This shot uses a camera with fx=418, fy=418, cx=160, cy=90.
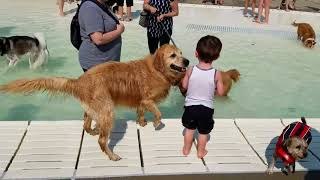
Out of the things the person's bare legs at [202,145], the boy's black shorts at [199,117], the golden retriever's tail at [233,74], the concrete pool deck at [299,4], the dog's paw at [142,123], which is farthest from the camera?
the concrete pool deck at [299,4]

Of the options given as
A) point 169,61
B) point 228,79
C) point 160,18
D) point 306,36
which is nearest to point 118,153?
point 169,61

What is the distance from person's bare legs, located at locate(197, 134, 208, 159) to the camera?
448 cm

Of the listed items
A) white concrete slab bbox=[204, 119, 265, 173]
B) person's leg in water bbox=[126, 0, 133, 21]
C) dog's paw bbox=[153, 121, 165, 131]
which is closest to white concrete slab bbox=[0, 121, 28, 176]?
dog's paw bbox=[153, 121, 165, 131]

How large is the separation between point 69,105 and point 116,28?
256 cm

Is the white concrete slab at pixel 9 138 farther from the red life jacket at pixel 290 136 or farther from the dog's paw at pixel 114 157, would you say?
the red life jacket at pixel 290 136

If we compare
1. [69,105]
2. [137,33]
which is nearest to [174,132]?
[69,105]

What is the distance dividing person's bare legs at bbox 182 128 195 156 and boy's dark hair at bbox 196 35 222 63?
861 mm

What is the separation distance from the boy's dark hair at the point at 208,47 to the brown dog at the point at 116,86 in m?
0.74

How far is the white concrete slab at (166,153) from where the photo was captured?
169 inches

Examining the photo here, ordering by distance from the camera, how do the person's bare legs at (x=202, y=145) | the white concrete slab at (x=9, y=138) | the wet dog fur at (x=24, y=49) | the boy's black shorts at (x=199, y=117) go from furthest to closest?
1. the wet dog fur at (x=24, y=49)
2. the person's bare legs at (x=202, y=145)
3. the white concrete slab at (x=9, y=138)
4. the boy's black shorts at (x=199, y=117)

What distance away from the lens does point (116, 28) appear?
4691 mm

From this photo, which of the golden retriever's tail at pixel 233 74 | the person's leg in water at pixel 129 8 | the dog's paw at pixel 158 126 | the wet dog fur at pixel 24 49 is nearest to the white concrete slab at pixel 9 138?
the dog's paw at pixel 158 126

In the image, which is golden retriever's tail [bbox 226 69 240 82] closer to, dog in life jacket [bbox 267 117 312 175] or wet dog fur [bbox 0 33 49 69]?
dog in life jacket [bbox 267 117 312 175]

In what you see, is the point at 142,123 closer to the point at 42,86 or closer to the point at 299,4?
the point at 42,86
